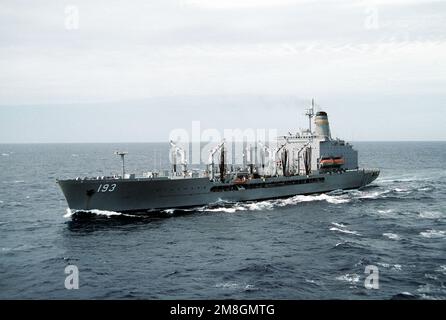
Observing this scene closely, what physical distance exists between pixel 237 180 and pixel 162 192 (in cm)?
1145

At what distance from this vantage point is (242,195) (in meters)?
53.5

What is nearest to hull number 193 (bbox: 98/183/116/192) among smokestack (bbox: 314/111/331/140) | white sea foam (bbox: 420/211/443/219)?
white sea foam (bbox: 420/211/443/219)

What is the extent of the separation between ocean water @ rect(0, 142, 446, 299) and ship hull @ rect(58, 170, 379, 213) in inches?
58.3

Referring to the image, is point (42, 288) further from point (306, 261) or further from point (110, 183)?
point (110, 183)

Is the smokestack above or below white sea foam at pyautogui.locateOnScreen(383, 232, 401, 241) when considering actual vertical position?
above

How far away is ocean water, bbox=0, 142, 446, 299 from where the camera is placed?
77.7ft

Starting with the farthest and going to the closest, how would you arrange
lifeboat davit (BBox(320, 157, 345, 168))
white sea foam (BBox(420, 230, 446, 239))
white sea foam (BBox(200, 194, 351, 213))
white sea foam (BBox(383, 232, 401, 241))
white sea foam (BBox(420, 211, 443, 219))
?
lifeboat davit (BBox(320, 157, 345, 168)) → white sea foam (BBox(200, 194, 351, 213)) → white sea foam (BBox(420, 211, 443, 219)) → white sea foam (BBox(420, 230, 446, 239)) → white sea foam (BBox(383, 232, 401, 241))

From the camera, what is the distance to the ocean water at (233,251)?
23672mm

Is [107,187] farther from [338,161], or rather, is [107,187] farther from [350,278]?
[338,161]

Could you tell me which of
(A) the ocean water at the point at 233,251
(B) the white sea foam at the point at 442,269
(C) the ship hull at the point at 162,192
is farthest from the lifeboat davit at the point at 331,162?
(B) the white sea foam at the point at 442,269

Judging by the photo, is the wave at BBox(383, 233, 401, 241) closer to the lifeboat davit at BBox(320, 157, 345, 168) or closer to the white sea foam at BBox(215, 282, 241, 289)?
the white sea foam at BBox(215, 282, 241, 289)

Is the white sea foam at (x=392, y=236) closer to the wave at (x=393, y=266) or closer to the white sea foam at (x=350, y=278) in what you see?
the wave at (x=393, y=266)

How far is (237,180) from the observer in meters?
54.0

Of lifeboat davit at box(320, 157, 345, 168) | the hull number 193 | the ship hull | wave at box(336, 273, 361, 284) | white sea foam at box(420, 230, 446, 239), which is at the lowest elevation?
wave at box(336, 273, 361, 284)
